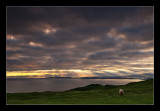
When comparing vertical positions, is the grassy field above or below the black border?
below

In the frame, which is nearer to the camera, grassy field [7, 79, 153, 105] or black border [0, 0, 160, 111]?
black border [0, 0, 160, 111]
